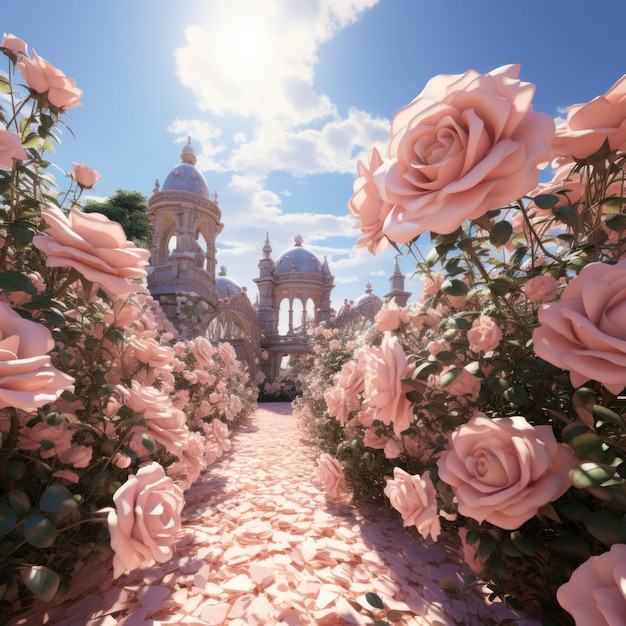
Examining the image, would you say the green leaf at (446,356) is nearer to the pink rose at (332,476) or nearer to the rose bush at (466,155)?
the rose bush at (466,155)

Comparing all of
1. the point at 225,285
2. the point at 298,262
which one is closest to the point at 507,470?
the point at 298,262

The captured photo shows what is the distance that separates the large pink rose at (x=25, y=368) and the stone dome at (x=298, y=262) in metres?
21.2

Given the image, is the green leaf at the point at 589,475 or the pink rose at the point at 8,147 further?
→ the pink rose at the point at 8,147

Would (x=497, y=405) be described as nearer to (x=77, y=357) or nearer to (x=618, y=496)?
(x=618, y=496)

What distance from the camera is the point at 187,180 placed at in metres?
14.2

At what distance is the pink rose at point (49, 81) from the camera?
1495 mm

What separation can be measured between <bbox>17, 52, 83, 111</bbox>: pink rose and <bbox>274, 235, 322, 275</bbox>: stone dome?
20.4 meters

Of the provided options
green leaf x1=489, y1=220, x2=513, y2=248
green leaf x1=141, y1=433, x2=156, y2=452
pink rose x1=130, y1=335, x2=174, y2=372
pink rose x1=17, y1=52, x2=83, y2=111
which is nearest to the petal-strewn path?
green leaf x1=141, y1=433, x2=156, y2=452

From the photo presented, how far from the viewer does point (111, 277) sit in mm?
1100

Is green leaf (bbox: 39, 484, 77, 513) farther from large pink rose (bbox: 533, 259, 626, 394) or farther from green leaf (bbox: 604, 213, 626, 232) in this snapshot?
green leaf (bbox: 604, 213, 626, 232)

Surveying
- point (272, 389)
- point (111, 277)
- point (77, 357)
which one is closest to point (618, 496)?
point (111, 277)

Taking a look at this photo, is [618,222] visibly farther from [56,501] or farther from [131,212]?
[131,212]

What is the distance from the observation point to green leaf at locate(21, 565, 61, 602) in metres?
0.96

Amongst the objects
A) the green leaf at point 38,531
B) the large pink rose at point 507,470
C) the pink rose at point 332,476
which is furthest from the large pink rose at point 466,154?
the pink rose at point 332,476
